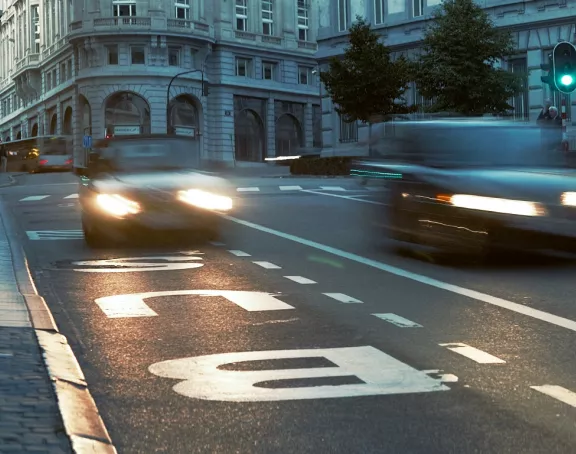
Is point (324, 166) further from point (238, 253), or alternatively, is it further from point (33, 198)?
point (238, 253)

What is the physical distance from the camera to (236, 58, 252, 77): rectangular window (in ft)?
244

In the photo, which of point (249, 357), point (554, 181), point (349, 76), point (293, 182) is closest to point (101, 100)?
point (349, 76)

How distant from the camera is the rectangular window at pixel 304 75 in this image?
80.0m

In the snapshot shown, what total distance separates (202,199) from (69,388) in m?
9.31

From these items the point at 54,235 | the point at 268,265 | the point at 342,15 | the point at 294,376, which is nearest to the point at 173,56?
the point at 342,15

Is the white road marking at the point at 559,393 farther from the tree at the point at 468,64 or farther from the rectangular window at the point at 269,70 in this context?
the rectangular window at the point at 269,70

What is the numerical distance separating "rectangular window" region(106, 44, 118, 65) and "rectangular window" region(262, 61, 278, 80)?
11882 mm

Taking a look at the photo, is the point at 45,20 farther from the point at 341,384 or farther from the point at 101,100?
the point at 341,384

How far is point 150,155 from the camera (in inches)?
617

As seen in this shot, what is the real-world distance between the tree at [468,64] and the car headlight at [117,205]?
1143 inches

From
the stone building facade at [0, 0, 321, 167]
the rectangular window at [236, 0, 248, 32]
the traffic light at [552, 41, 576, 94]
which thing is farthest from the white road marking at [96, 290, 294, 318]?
the rectangular window at [236, 0, 248, 32]

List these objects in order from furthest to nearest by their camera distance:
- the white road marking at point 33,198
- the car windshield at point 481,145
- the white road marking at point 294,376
Result: the white road marking at point 33,198
the car windshield at point 481,145
the white road marking at point 294,376

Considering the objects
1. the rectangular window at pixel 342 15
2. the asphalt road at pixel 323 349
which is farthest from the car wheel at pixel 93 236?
the rectangular window at pixel 342 15

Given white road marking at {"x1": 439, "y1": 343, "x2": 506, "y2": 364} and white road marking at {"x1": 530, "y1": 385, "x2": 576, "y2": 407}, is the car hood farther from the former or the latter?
white road marking at {"x1": 530, "y1": 385, "x2": 576, "y2": 407}
